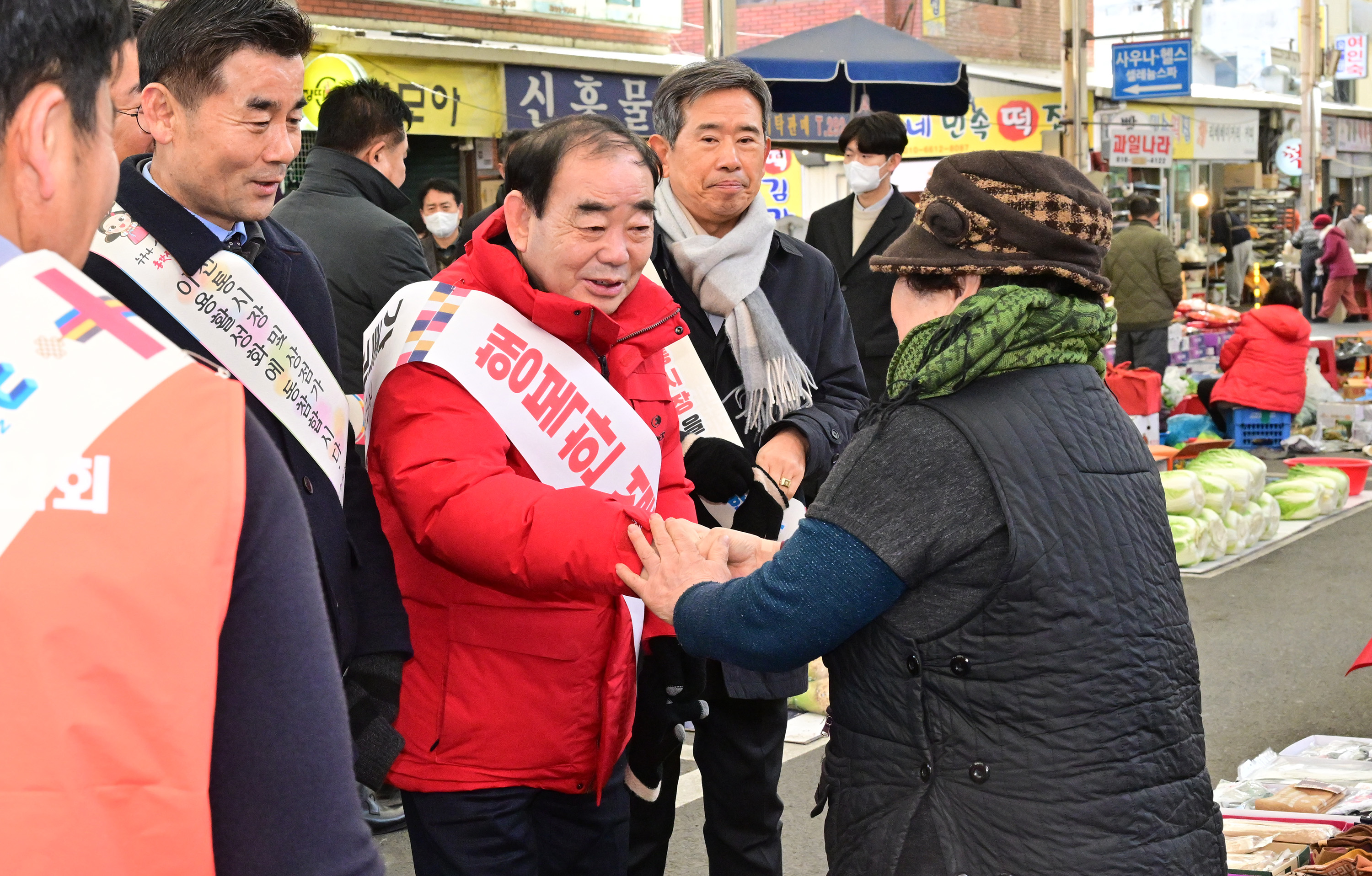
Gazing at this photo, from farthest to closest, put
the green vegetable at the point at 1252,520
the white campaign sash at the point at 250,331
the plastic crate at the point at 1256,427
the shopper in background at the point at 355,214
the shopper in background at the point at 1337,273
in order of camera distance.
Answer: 1. the shopper in background at the point at 1337,273
2. the plastic crate at the point at 1256,427
3. the green vegetable at the point at 1252,520
4. the shopper in background at the point at 355,214
5. the white campaign sash at the point at 250,331

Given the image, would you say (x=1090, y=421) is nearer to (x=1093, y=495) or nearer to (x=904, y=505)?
(x=1093, y=495)

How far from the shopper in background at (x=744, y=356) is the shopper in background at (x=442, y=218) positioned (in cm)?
470

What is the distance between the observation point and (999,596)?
1903 millimetres

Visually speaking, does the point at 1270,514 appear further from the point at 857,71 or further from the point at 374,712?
the point at 374,712

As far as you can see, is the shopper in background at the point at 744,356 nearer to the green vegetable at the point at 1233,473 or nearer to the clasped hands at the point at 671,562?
the clasped hands at the point at 671,562

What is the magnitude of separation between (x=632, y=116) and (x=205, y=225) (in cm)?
1299

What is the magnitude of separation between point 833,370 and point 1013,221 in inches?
61.4

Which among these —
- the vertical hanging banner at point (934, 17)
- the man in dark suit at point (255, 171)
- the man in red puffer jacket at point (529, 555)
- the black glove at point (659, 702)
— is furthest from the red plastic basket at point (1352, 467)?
the vertical hanging banner at point (934, 17)

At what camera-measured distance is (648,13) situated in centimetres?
1581

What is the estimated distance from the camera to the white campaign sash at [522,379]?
92.8 inches

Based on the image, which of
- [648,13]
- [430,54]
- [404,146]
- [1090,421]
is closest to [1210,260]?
[648,13]

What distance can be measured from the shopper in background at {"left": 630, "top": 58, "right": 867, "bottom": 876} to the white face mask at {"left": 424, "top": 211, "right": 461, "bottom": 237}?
15.5 ft

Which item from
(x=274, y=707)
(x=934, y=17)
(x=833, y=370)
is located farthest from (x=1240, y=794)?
(x=934, y=17)

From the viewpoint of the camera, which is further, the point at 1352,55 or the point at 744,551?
the point at 1352,55
